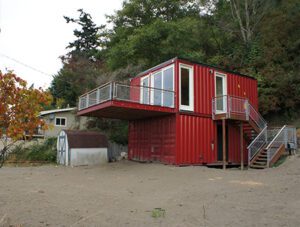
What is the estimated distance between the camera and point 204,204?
676cm

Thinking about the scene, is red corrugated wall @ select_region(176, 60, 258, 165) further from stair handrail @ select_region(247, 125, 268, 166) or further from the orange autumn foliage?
the orange autumn foliage

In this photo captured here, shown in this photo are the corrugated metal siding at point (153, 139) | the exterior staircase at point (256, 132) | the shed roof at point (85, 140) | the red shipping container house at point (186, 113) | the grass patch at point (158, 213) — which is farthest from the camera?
the shed roof at point (85, 140)

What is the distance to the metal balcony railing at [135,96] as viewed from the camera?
1348cm

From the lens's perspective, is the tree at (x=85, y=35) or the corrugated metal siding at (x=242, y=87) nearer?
the corrugated metal siding at (x=242, y=87)

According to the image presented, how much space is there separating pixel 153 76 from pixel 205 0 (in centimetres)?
1882

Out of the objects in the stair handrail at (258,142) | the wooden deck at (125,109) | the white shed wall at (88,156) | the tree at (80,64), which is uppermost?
the tree at (80,64)

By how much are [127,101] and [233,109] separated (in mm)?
6037

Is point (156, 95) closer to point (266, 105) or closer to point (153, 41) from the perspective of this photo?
point (266, 105)

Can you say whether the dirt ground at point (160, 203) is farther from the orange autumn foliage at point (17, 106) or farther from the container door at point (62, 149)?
the container door at point (62, 149)

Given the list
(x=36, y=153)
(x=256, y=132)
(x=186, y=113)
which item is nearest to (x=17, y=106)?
(x=186, y=113)

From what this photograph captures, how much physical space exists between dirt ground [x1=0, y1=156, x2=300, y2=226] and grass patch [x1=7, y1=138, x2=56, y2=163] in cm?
1160

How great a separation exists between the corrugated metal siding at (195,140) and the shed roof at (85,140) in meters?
7.09

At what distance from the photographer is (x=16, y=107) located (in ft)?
17.2

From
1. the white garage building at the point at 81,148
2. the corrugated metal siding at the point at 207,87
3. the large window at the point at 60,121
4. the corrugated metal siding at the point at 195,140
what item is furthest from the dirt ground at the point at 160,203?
the large window at the point at 60,121
